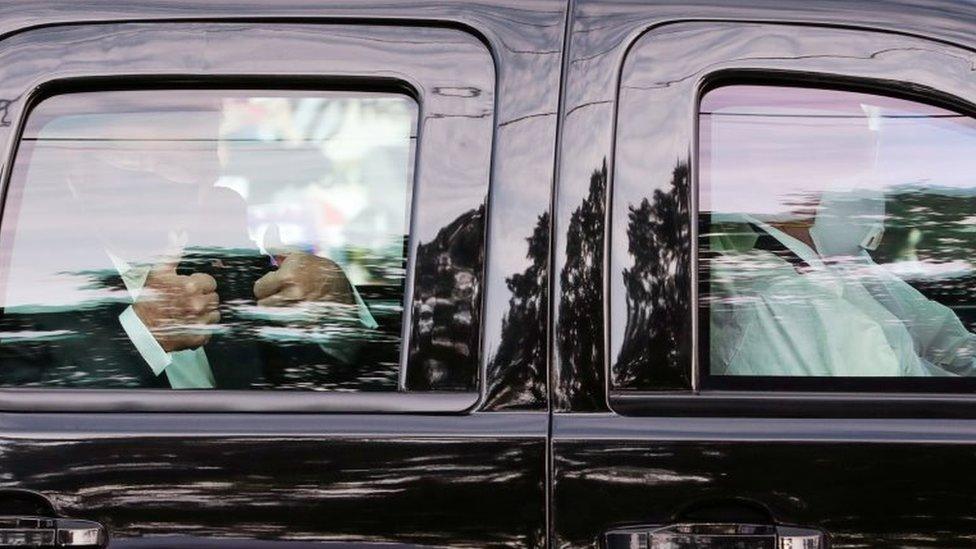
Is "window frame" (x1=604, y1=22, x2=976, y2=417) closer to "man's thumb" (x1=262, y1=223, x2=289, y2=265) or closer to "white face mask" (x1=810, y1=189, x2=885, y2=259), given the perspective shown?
"white face mask" (x1=810, y1=189, x2=885, y2=259)

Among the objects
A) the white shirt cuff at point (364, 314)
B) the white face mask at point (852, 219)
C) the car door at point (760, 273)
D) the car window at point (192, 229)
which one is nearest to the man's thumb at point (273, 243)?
the car window at point (192, 229)

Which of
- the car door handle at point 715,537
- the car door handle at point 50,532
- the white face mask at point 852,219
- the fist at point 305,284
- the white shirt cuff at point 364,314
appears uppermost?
the white face mask at point 852,219

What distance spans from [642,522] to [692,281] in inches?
13.9

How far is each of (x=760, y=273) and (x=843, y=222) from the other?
5.8 inches

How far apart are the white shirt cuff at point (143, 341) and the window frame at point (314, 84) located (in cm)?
8

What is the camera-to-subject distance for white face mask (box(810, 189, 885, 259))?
2.18m

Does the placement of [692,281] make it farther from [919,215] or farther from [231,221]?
[231,221]

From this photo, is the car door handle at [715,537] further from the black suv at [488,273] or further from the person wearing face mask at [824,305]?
the person wearing face mask at [824,305]

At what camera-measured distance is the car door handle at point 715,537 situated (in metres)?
1.97

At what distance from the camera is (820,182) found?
219cm

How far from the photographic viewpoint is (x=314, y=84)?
2.21 meters

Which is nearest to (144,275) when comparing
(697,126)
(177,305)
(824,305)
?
(177,305)

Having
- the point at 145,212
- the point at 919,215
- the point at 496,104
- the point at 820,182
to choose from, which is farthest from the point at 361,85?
the point at 919,215

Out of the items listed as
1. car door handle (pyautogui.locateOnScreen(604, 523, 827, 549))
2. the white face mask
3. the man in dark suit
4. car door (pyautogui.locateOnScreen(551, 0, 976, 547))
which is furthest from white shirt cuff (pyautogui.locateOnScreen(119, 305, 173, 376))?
the white face mask
